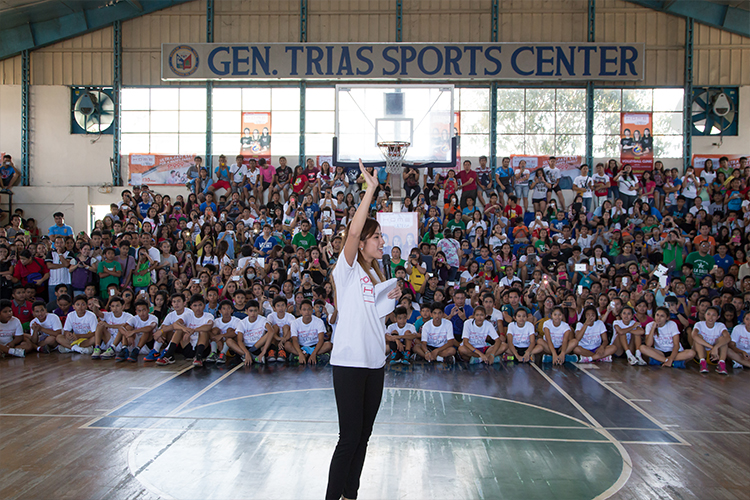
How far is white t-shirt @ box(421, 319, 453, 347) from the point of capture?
953cm

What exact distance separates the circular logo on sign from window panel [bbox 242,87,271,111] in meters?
1.64

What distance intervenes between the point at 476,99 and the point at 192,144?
8794 millimetres

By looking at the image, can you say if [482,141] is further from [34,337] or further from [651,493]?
[651,493]

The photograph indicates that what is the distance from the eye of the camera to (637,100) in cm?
1788

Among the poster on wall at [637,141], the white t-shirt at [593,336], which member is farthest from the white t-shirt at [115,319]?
the poster on wall at [637,141]

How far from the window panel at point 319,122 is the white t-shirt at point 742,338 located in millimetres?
12285

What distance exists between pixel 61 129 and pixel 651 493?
1915 cm

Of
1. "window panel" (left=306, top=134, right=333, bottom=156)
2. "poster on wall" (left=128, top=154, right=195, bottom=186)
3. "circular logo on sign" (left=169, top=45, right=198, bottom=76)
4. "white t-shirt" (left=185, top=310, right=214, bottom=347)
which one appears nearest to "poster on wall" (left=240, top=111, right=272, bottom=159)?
"window panel" (left=306, top=134, right=333, bottom=156)

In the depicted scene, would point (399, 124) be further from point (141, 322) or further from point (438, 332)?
point (141, 322)

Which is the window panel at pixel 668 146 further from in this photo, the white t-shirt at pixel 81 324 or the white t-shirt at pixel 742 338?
the white t-shirt at pixel 81 324

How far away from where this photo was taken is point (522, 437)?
5586 millimetres

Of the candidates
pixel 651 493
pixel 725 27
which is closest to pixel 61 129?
pixel 651 493

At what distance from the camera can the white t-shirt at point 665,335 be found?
9562mm

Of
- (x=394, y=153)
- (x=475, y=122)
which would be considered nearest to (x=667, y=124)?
(x=475, y=122)
